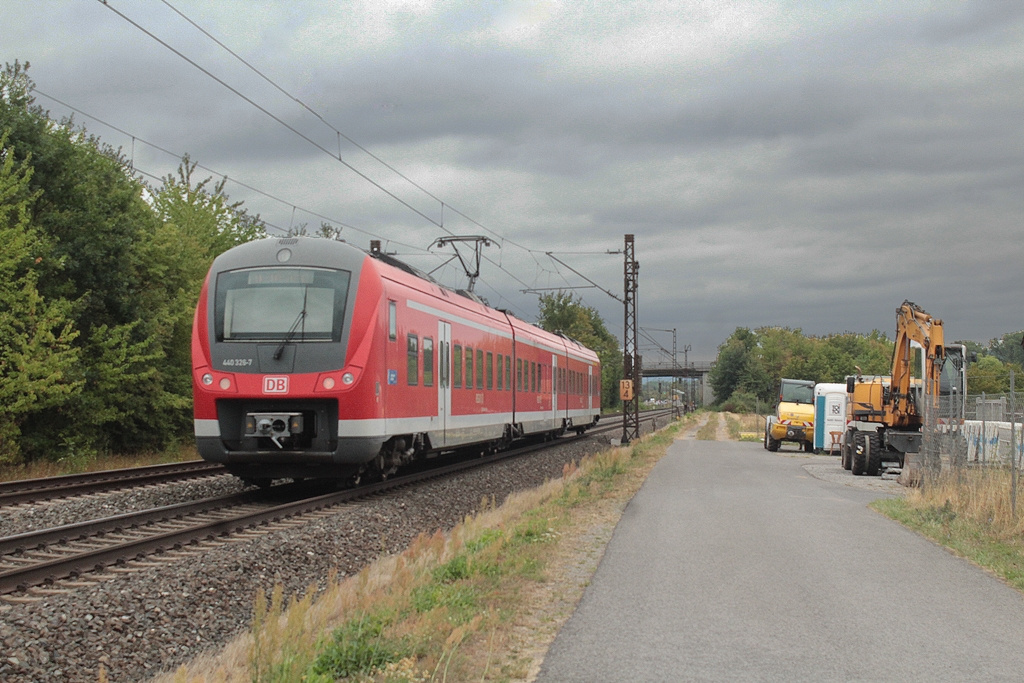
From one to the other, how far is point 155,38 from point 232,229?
62.7 ft

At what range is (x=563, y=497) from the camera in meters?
15.8

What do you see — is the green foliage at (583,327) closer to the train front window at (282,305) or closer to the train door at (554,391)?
the train door at (554,391)

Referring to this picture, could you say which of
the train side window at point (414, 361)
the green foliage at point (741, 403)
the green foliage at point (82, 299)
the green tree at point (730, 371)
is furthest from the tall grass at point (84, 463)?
the green tree at point (730, 371)

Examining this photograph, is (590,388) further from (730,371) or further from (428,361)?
(730,371)

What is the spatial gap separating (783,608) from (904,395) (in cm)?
1900

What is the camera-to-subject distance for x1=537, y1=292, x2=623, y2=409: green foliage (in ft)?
322

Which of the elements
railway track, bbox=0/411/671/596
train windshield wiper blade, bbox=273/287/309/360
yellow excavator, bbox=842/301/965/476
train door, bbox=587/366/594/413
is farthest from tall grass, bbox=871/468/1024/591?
train door, bbox=587/366/594/413

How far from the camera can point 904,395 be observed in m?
25.0

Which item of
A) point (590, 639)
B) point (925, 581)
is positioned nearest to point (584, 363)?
point (925, 581)

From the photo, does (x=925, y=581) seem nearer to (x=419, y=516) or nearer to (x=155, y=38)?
(x=419, y=516)

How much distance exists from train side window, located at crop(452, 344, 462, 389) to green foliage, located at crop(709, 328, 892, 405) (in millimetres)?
72264

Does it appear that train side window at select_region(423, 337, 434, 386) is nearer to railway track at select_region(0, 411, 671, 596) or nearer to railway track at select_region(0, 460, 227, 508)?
railway track at select_region(0, 411, 671, 596)

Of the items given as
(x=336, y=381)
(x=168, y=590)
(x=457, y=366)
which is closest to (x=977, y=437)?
(x=457, y=366)

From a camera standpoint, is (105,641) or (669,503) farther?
(669,503)
